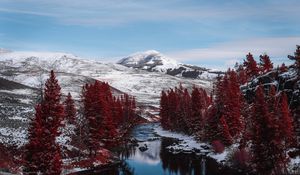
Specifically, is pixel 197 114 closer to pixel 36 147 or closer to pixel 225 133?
pixel 225 133

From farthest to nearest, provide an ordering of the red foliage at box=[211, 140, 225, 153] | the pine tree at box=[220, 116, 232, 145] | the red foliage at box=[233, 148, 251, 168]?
1. the red foliage at box=[211, 140, 225, 153]
2. the pine tree at box=[220, 116, 232, 145]
3. the red foliage at box=[233, 148, 251, 168]

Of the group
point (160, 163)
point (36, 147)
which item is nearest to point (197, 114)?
point (160, 163)

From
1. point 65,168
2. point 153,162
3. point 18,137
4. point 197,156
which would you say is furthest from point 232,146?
point 18,137

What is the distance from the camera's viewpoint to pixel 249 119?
8250cm

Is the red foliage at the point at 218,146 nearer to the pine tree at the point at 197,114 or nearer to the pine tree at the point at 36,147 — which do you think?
the pine tree at the point at 197,114

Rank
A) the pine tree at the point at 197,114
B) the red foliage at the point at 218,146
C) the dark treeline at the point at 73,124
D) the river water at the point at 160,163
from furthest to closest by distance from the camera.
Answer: the pine tree at the point at 197,114
the red foliage at the point at 218,146
the river water at the point at 160,163
the dark treeline at the point at 73,124

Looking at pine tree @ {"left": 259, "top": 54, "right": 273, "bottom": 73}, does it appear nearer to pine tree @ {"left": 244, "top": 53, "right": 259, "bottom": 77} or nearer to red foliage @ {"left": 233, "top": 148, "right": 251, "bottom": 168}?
pine tree @ {"left": 244, "top": 53, "right": 259, "bottom": 77}

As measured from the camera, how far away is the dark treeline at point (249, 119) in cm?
5144

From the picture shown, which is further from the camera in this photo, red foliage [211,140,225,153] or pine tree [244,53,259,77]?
pine tree [244,53,259,77]

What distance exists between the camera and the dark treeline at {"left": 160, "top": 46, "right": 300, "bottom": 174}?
2025 inches

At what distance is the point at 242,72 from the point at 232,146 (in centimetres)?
5493

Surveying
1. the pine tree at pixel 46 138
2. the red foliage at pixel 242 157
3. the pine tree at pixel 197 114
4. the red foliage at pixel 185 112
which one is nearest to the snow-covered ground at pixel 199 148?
the pine tree at pixel 197 114

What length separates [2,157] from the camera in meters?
58.8

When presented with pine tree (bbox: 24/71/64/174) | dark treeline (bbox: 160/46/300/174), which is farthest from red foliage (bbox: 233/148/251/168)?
pine tree (bbox: 24/71/64/174)
